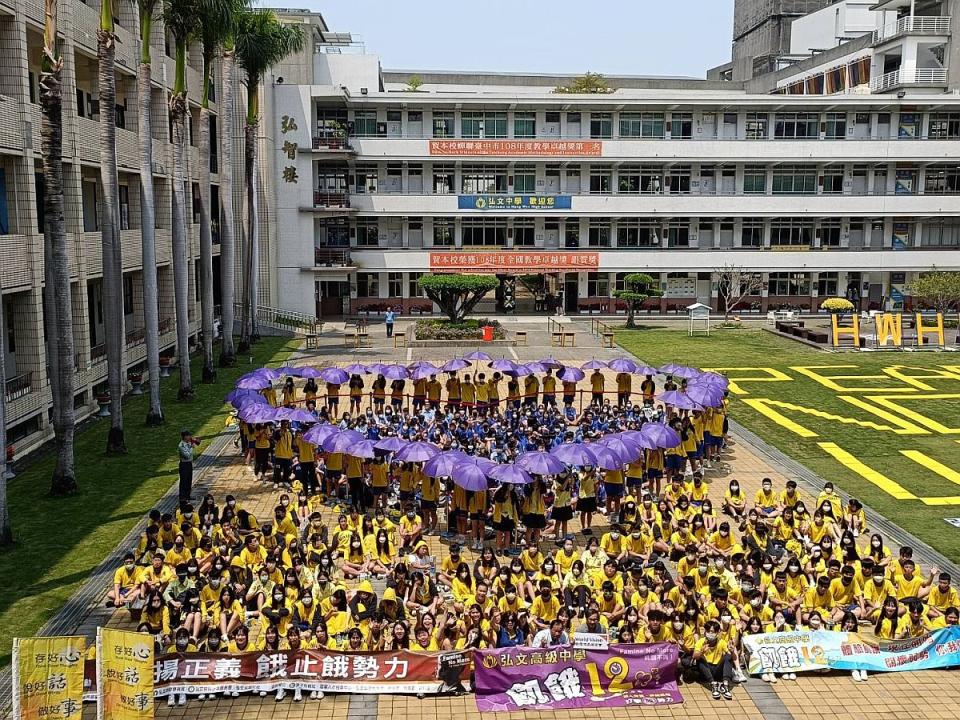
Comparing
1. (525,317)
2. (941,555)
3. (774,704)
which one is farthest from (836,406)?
(525,317)

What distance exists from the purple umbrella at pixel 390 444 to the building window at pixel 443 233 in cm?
3833

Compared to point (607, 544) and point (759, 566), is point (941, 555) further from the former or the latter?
point (607, 544)

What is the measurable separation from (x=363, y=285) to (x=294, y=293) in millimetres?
4646

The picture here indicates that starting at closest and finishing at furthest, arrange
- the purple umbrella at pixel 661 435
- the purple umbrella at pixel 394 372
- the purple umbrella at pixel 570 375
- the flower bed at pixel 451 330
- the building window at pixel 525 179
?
the purple umbrella at pixel 661 435 < the purple umbrella at pixel 394 372 < the purple umbrella at pixel 570 375 < the flower bed at pixel 451 330 < the building window at pixel 525 179

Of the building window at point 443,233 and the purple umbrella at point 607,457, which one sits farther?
the building window at point 443,233

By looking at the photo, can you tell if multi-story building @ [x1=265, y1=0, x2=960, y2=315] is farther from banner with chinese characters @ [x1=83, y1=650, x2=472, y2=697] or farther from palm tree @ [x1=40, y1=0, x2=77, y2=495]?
banner with chinese characters @ [x1=83, y1=650, x2=472, y2=697]

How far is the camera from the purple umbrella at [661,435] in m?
18.8

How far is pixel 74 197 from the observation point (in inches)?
1069

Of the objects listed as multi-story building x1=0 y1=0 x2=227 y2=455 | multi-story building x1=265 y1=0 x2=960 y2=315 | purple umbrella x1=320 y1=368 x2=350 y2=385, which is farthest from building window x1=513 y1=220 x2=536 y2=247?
purple umbrella x1=320 y1=368 x2=350 y2=385

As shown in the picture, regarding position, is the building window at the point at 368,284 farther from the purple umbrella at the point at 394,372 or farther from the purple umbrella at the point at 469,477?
the purple umbrella at the point at 469,477

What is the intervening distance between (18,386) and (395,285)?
33.0 m

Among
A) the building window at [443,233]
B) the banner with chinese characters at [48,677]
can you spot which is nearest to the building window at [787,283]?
the building window at [443,233]

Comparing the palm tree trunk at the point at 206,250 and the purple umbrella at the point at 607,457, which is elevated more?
the palm tree trunk at the point at 206,250

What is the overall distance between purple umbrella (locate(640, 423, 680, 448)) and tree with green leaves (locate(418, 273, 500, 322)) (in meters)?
26.1
